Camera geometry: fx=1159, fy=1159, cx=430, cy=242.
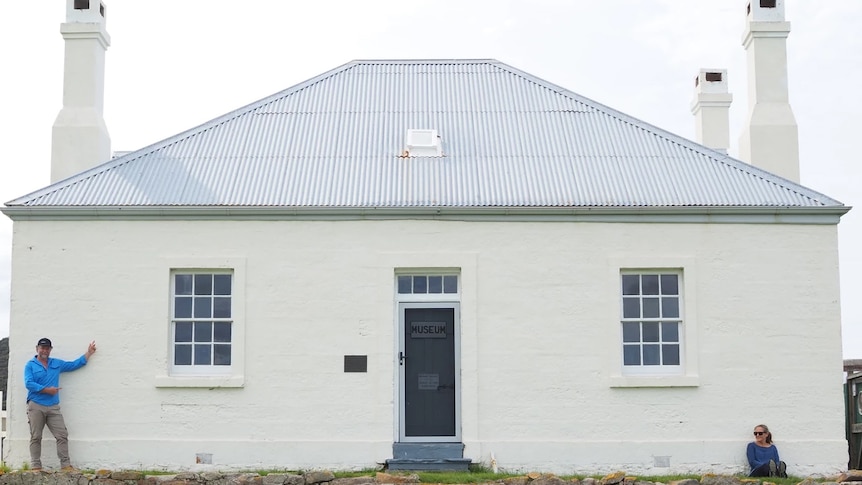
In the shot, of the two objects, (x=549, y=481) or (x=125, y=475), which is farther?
(x=125, y=475)

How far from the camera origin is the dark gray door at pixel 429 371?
54.1 feet

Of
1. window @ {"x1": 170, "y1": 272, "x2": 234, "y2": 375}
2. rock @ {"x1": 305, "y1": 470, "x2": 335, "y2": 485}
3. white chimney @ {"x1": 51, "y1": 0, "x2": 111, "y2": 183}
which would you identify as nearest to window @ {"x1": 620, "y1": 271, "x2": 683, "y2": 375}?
rock @ {"x1": 305, "y1": 470, "x2": 335, "y2": 485}

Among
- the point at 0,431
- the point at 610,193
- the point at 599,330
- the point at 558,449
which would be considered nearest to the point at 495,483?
the point at 558,449

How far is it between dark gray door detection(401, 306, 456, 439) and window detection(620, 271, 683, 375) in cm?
248

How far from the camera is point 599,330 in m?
16.3

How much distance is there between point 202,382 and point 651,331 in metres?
6.35

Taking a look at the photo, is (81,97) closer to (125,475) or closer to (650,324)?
(125,475)

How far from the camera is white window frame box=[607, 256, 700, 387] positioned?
16.1m

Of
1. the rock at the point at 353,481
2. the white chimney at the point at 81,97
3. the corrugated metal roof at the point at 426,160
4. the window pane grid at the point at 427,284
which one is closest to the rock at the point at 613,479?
the rock at the point at 353,481

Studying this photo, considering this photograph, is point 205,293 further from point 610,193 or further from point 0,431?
point 610,193

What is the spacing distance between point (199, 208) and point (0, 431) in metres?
5.30

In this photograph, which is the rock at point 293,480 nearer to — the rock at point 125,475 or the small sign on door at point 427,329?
the rock at point 125,475

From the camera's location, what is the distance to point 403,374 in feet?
54.0

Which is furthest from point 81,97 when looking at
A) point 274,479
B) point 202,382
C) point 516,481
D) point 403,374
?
point 516,481
